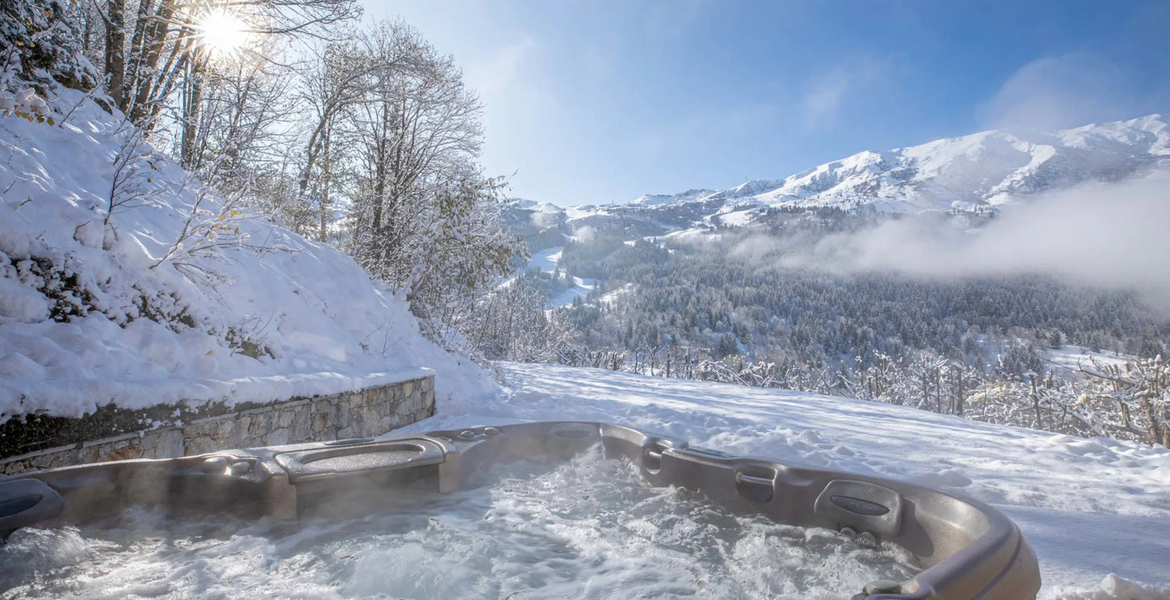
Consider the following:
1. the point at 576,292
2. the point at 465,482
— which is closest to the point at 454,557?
the point at 465,482

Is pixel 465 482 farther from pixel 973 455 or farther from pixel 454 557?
pixel 973 455

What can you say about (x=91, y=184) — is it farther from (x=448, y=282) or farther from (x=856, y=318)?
(x=856, y=318)

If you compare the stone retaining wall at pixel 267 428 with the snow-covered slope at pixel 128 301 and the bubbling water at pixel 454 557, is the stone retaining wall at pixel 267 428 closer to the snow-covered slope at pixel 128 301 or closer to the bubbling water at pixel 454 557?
the snow-covered slope at pixel 128 301

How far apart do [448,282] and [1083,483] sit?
25.2ft

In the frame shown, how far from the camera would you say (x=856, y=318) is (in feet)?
378

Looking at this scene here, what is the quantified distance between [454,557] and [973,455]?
423 cm

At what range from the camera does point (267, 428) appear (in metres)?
3.25

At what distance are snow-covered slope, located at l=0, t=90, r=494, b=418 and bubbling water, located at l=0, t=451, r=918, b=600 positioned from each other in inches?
27.0

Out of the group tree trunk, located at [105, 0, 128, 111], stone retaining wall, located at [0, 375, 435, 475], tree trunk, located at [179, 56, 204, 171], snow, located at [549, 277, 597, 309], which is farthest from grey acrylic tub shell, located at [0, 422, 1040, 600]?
snow, located at [549, 277, 597, 309]

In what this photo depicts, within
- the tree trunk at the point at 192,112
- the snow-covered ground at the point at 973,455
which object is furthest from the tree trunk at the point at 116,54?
the snow-covered ground at the point at 973,455

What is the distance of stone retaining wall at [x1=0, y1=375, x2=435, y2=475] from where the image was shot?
224 cm

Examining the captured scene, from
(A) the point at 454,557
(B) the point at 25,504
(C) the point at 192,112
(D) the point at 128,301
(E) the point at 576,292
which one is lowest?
(A) the point at 454,557

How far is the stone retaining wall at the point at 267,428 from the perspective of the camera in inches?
88.0

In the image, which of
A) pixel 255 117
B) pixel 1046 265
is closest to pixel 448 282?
pixel 255 117
